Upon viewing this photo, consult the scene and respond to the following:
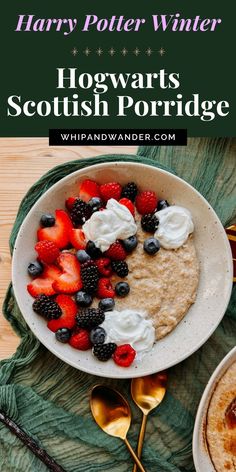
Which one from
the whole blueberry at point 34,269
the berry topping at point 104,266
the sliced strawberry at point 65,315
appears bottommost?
the sliced strawberry at point 65,315

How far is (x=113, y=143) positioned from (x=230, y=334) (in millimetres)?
998

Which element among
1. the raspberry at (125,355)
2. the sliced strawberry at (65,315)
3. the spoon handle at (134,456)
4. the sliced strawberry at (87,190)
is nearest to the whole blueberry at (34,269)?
the sliced strawberry at (65,315)

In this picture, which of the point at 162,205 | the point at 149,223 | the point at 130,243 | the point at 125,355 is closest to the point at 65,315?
the point at 125,355

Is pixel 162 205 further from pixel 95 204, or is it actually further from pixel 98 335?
pixel 98 335

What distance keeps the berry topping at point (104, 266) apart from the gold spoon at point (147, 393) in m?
0.49

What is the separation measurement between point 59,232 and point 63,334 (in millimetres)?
424

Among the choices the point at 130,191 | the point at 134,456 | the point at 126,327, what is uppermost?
the point at 130,191

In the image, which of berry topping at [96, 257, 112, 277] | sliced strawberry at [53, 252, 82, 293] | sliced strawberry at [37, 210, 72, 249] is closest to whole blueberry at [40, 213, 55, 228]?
sliced strawberry at [37, 210, 72, 249]

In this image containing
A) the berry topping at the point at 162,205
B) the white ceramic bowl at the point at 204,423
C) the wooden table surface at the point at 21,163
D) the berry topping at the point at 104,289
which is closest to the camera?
the white ceramic bowl at the point at 204,423

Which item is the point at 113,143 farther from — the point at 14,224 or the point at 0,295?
the point at 0,295

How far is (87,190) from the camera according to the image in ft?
10.1

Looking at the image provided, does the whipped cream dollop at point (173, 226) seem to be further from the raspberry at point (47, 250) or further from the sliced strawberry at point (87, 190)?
the raspberry at point (47, 250)

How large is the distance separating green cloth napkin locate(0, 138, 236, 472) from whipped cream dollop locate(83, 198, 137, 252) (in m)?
0.38

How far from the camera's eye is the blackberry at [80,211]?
3.03 meters
